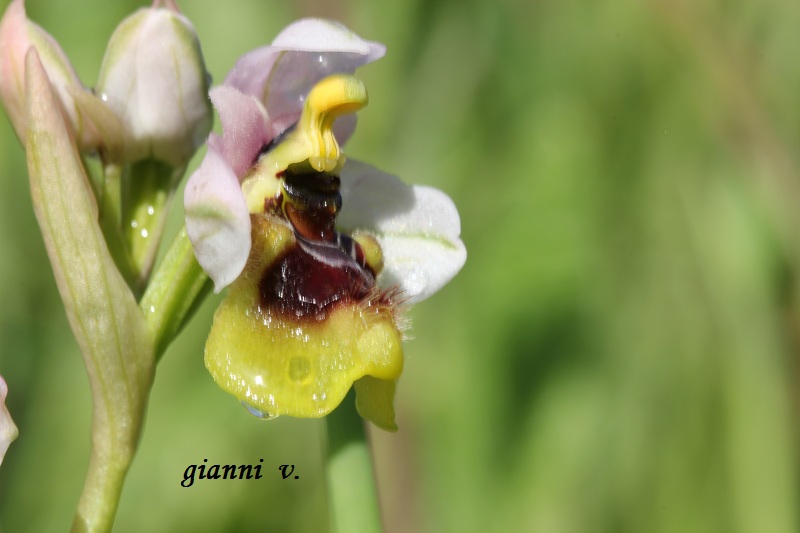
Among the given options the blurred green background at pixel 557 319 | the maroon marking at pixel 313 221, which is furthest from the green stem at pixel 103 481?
the blurred green background at pixel 557 319

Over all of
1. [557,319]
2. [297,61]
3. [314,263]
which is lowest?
[557,319]

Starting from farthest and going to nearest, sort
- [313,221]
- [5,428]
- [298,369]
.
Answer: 1. [313,221]
2. [298,369]
3. [5,428]

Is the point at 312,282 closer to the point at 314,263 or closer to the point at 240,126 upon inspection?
the point at 314,263

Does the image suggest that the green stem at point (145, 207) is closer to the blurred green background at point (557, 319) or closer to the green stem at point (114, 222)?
the green stem at point (114, 222)

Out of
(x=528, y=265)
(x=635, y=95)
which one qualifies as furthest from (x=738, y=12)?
(x=528, y=265)

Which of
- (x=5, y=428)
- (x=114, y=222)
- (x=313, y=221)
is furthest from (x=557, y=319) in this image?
(x=5, y=428)

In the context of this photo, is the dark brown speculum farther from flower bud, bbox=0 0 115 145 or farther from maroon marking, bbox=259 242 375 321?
flower bud, bbox=0 0 115 145
